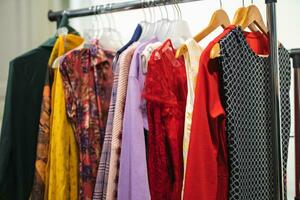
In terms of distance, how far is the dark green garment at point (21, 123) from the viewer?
99 centimetres

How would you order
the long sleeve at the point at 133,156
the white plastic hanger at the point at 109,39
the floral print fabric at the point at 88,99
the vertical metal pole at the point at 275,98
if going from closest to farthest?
1. the vertical metal pole at the point at 275,98
2. the long sleeve at the point at 133,156
3. the floral print fabric at the point at 88,99
4. the white plastic hanger at the point at 109,39

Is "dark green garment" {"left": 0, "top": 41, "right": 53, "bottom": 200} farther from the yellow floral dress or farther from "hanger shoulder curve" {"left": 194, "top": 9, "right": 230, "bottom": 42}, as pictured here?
"hanger shoulder curve" {"left": 194, "top": 9, "right": 230, "bottom": 42}

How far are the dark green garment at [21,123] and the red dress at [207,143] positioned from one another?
22.6 inches

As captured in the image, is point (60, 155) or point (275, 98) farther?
point (60, 155)

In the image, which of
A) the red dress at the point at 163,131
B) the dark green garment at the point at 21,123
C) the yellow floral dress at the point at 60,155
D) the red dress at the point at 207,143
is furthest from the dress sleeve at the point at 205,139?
the dark green garment at the point at 21,123

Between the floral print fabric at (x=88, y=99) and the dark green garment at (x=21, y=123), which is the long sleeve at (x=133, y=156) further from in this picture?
the dark green garment at (x=21, y=123)

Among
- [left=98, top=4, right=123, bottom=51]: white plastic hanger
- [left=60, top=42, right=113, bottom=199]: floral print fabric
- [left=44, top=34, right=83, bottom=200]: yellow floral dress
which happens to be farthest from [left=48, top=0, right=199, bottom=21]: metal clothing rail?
[left=44, top=34, right=83, bottom=200]: yellow floral dress

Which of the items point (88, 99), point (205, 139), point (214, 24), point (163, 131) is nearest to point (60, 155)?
point (88, 99)

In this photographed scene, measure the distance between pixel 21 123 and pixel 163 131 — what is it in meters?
0.49

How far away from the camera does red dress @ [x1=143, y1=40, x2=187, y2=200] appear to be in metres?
0.84

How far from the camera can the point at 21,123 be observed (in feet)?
3.41

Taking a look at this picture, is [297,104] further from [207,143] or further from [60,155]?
[60,155]

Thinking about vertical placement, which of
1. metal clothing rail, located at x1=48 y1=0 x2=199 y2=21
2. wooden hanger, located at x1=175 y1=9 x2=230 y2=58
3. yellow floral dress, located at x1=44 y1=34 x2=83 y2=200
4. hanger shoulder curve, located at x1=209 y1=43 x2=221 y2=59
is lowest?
yellow floral dress, located at x1=44 y1=34 x2=83 y2=200

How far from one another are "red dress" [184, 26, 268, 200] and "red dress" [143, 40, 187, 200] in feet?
0.36
